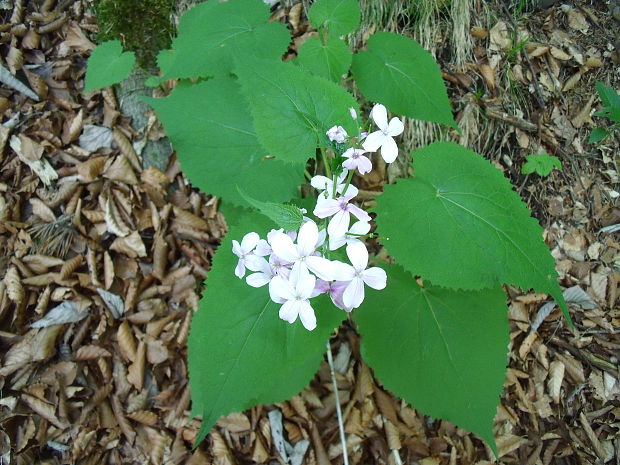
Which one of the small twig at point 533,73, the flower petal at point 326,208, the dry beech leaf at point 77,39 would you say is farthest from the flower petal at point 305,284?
the dry beech leaf at point 77,39

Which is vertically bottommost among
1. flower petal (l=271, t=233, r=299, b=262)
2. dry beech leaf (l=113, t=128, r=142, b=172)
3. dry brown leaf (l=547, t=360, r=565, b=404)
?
dry brown leaf (l=547, t=360, r=565, b=404)

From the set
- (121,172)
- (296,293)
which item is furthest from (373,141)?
(121,172)

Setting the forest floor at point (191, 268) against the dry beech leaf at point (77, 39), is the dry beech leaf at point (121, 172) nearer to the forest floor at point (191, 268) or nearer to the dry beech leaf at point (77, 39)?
the forest floor at point (191, 268)

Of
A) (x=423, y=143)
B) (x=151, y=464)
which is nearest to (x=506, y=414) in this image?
(x=423, y=143)

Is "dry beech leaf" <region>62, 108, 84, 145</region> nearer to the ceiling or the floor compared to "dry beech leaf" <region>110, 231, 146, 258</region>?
nearer to the ceiling

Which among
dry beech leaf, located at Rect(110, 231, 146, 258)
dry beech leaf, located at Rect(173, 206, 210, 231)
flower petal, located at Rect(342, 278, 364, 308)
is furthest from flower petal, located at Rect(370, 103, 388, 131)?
dry beech leaf, located at Rect(110, 231, 146, 258)

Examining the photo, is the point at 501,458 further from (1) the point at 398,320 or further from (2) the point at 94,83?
(2) the point at 94,83

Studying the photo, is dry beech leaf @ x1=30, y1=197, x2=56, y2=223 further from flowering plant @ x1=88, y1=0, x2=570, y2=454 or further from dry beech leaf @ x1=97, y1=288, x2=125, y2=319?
flowering plant @ x1=88, y1=0, x2=570, y2=454

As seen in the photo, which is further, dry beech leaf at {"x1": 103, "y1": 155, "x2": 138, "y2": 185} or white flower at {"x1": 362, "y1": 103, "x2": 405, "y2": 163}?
dry beech leaf at {"x1": 103, "y1": 155, "x2": 138, "y2": 185}
